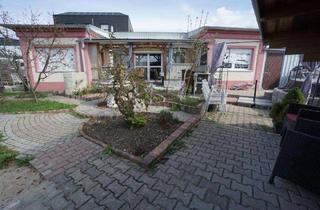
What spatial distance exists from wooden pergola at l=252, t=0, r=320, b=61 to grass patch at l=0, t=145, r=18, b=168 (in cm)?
453

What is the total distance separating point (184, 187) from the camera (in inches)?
91.4

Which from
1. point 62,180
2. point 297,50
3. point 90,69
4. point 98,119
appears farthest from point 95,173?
point 90,69

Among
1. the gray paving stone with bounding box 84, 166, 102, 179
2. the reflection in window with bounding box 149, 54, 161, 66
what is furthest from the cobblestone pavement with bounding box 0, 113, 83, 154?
the reflection in window with bounding box 149, 54, 161, 66

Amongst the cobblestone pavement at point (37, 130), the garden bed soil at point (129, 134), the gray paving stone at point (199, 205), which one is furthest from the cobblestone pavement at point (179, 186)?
the cobblestone pavement at point (37, 130)

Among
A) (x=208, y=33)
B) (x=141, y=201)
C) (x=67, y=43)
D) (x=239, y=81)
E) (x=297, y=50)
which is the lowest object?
(x=141, y=201)

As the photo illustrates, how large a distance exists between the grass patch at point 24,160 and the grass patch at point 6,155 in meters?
0.14

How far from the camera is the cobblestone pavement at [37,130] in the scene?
3553 millimetres

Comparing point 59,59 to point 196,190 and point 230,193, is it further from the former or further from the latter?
point 230,193

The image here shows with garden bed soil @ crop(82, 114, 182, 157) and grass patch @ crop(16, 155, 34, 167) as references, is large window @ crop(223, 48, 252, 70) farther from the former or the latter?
grass patch @ crop(16, 155, 34, 167)

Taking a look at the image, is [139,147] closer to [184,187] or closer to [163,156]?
[163,156]

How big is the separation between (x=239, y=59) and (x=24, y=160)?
11.0m

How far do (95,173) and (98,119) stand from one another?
8.67 feet

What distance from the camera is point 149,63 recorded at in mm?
11156

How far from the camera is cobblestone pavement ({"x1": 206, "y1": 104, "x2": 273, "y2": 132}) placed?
4988mm
